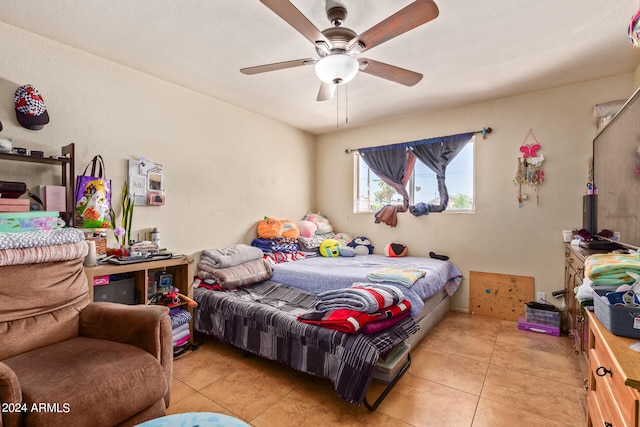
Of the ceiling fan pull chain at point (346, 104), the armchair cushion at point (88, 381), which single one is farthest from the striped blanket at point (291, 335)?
the ceiling fan pull chain at point (346, 104)

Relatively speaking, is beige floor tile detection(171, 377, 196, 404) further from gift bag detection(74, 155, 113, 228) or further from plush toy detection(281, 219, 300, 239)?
plush toy detection(281, 219, 300, 239)

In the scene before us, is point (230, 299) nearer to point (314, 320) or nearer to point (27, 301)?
point (314, 320)

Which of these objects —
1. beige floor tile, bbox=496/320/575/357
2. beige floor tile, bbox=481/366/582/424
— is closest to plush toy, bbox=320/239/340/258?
beige floor tile, bbox=496/320/575/357

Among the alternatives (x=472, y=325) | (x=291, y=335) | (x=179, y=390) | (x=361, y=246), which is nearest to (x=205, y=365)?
(x=179, y=390)

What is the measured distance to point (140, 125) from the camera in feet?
9.05

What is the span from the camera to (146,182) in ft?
9.12

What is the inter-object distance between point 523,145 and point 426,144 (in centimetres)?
105

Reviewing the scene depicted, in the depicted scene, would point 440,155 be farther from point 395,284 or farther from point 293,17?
point 293,17

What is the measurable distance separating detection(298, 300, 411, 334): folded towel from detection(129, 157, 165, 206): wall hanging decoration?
180cm

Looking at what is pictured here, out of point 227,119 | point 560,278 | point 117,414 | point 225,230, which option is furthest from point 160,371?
point 560,278

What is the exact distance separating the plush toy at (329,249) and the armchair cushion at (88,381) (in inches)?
103

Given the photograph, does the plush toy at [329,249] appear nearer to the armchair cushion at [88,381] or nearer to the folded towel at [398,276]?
the folded towel at [398,276]

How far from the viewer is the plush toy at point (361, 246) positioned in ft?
13.7

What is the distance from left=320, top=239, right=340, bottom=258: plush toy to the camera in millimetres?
3969
